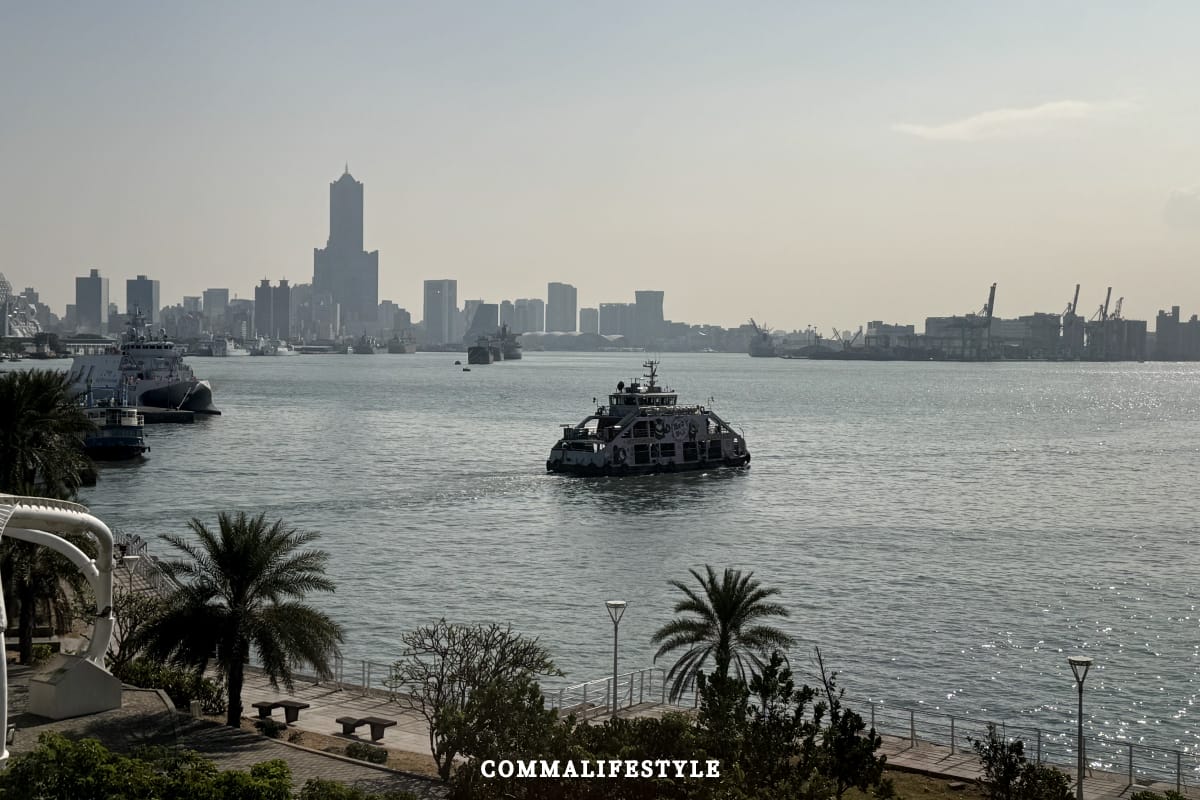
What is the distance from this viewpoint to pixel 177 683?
81.5ft

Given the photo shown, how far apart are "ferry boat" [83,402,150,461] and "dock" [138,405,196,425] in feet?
101

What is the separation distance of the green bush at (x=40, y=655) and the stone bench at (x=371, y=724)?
6688 mm

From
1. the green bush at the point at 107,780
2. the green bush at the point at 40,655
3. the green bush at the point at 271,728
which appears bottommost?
the green bush at the point at 271,728

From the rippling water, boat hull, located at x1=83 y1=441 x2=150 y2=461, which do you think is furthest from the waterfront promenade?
boat hull, located at x1=83 y1=441 x2=150 y2=461

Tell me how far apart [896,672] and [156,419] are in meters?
99.2

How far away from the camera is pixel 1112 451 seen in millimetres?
99500

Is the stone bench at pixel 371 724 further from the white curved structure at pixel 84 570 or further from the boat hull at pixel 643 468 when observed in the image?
the boat hull at pixel 643 468

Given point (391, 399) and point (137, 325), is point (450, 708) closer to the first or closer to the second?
point (137, 325)

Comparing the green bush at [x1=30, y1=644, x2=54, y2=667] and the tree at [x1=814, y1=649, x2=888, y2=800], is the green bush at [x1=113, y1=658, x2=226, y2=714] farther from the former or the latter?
the tree at [x1=814, y1=649, x2=888, y2=800]

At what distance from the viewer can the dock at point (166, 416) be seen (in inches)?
4614

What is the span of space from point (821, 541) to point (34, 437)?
32.8 m

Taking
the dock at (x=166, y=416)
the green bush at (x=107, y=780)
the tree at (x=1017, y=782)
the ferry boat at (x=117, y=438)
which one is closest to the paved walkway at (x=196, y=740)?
the green bush at (x=107, y=780)

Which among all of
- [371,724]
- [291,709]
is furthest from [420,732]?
[291,709]

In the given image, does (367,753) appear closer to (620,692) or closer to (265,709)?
(265,709)
